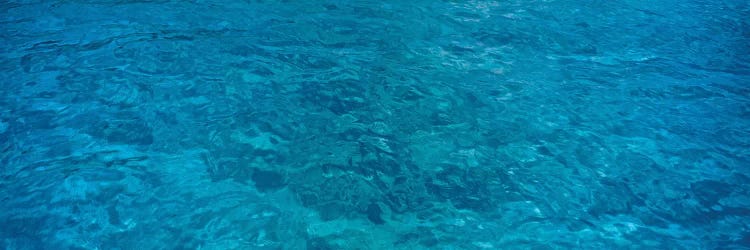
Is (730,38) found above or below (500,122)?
above

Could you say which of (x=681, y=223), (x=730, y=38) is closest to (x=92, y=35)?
(x=681, y=223)

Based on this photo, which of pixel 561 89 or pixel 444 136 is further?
pixel 561 89

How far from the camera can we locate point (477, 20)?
5.55 m

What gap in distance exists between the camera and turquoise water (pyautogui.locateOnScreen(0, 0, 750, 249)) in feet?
9.34

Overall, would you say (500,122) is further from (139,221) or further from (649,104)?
(139,221)

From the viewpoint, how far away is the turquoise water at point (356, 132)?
285cm

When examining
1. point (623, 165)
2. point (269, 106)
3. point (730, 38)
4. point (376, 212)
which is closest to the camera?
point (376, 212)

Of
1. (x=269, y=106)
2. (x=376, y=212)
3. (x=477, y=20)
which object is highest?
(x=477, y=20)

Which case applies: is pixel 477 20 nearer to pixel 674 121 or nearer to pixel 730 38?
pixel 674 121

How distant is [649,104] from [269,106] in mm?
3487

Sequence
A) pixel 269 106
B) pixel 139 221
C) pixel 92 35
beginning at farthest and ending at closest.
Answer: pixel 92 35, pixel 269 106, pixel 139 221

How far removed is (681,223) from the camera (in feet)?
9.88

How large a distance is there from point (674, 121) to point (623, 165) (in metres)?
0.98

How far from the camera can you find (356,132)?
360 centimetres
